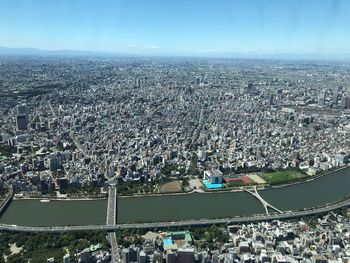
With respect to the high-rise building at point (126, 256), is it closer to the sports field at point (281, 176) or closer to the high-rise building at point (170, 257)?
the high-rise building at point (170, 257)

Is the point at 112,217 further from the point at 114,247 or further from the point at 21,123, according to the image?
the point at 21,123

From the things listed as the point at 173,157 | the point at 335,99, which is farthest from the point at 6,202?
the point at 335,99

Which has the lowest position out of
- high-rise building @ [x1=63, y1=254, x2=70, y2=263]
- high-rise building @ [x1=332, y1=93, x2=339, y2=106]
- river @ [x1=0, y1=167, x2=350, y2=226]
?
river @ [x1=0, y1=167, x2=350, y2=226]

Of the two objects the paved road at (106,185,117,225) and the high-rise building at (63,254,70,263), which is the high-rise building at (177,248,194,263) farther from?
the paved road at (106,185,117,225)

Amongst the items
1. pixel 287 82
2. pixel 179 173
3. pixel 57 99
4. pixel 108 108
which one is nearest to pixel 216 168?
pixel 179 173

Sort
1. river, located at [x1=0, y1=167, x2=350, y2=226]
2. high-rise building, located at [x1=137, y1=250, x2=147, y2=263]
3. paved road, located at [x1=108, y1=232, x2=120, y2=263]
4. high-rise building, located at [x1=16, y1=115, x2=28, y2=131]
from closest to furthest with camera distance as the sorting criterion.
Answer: high-rise building, located at [x1=137, y1=250, x2=147, y2=263], paved road, located at [x1=108, y1=232, x2=120, y2=263], river, located at [x1=0, y1=167, x2=350, y2=226], high-rise building, located at [x1=16, y1=115, x2=28, y2=131]

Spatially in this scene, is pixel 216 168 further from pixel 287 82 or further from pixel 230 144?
pixel 287 82

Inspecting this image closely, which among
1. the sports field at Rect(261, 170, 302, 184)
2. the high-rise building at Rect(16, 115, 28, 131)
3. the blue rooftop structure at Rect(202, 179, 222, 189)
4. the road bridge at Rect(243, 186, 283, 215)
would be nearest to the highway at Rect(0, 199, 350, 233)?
the road bridge at Rect(243, 186, 283, 215)

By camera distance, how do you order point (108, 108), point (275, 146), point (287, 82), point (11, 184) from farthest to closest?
point (287, 82) → point (108, 108) → point (275, 146) → point (11, 184)
